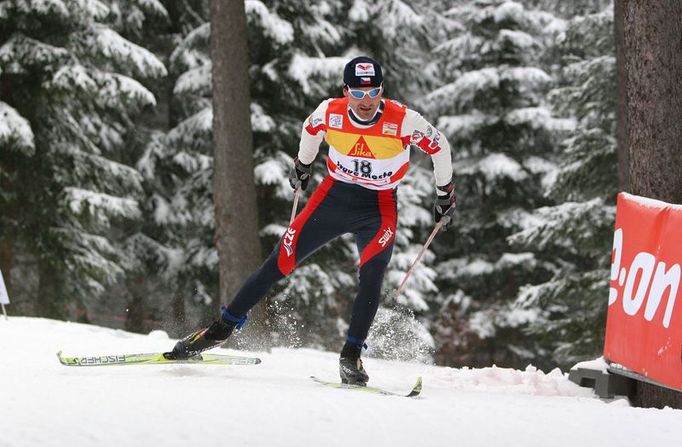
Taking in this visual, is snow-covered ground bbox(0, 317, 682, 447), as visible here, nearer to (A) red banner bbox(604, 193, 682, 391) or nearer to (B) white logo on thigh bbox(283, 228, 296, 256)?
(A) red banner bbox(604, 193, 682, 391)

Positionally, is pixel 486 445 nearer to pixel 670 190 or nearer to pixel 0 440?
pixel 0 440

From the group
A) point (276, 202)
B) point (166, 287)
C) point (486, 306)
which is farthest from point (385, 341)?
point (486, 306)

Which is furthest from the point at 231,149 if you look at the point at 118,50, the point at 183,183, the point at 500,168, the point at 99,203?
the point at 500,168

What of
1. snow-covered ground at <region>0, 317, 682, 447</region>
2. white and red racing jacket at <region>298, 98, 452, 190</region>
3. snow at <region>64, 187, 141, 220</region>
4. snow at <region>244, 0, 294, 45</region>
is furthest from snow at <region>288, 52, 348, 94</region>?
snow-covered ground at <region>0, 317, 682, 447</region>

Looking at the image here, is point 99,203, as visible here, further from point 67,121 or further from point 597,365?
point 597,365

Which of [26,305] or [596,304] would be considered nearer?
[596,304]

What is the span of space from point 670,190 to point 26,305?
12.1 meters

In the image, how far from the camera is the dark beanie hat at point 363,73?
18.1 feet

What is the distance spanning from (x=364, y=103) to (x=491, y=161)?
14544 mm

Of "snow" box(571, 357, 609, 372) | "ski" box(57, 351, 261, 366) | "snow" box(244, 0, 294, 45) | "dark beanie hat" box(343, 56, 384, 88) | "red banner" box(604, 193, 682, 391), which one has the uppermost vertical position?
"snow" box(244, 0, 294, 45)

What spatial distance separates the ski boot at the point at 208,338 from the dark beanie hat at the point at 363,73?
177 centimetres

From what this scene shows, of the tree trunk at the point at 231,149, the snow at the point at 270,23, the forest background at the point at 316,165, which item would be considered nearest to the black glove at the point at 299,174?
the forest background at the point at 316,165

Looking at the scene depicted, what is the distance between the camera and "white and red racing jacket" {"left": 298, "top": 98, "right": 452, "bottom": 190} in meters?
5.77

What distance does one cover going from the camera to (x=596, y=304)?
44.2 ft
